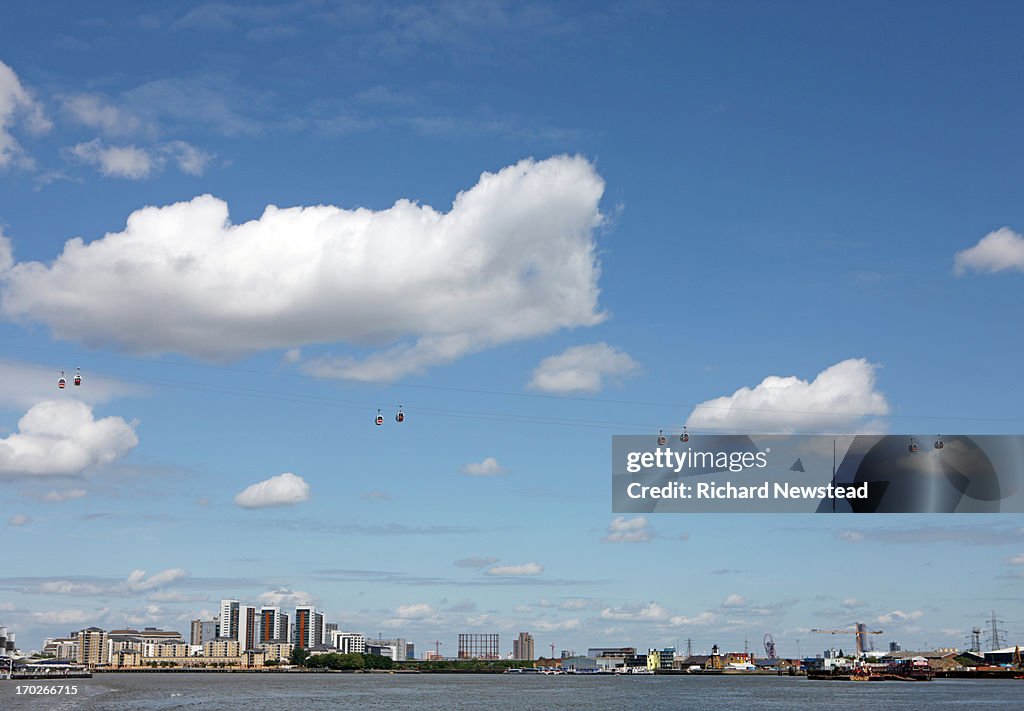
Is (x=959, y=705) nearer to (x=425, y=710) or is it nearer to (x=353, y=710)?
(x=425, y=710)

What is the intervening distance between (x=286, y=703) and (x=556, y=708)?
39.9 meters

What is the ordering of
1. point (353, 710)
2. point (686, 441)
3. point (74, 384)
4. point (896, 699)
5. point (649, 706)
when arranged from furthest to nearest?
point (896, 699) < point (649, 706) < point (353, 710) < point (686, 441) < point (74, 384)

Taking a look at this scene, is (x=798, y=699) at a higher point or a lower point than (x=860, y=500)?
lower

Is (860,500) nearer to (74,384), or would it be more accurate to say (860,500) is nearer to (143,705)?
(74,384)

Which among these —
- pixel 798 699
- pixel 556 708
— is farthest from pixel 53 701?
pixel 798 699

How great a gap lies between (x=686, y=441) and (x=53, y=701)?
117303 mm

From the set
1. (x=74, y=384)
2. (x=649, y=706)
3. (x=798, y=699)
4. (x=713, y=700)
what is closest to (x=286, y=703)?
(x=649, y=706)

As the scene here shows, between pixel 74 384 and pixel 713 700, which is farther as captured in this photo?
pixel 713 700

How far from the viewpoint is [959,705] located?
148 meters

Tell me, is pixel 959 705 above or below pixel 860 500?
below

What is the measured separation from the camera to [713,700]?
568ft

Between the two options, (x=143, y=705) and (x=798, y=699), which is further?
(x=798, y=699)

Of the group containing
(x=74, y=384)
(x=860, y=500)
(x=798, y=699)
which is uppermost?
(x=74, y=384)

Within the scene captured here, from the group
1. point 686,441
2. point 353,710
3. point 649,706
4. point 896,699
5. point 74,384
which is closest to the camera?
point 74,384
